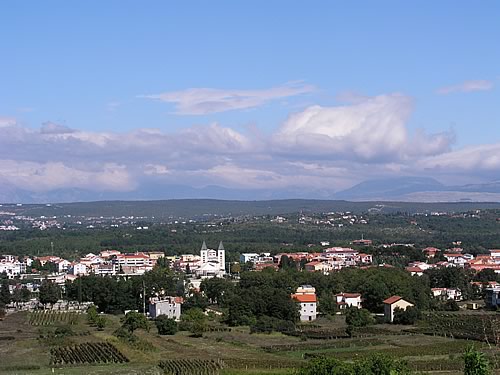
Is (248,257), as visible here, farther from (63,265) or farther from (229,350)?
(229,350)

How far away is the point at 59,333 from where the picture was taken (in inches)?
1539

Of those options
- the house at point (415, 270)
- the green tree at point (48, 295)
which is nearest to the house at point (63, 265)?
the green tree at point (48, 295)

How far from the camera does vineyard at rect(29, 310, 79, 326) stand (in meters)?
45.5

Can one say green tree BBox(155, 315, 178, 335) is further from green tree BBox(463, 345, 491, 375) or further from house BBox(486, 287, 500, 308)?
green tree BBox(463, 345, 491, 375)

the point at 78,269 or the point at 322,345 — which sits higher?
the point at 78,269

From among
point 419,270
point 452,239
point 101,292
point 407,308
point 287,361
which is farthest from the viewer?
point 452,239

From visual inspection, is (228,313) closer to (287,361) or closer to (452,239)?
(287,361)

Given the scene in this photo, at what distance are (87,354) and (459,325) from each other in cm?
1810

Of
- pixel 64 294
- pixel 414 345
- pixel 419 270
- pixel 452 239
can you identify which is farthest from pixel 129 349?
pixel 452 239

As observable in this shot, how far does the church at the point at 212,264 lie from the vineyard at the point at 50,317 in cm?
2456

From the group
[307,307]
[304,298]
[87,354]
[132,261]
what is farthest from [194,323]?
[132,261]

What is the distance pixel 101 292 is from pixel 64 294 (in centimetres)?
699

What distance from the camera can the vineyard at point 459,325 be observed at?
3662cm

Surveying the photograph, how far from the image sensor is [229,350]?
34125 mm
